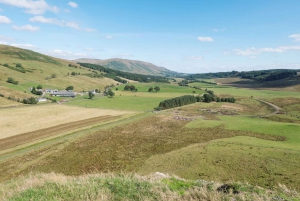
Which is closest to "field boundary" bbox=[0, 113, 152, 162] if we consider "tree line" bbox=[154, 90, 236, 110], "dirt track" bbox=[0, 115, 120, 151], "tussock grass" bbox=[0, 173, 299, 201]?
"dirt track" bbox=[0, 115, 120, 151]

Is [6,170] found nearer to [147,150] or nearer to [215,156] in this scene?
[147,150]

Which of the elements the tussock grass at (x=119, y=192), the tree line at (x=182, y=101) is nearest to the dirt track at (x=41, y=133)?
the tussock grass at (x=119, y=192)

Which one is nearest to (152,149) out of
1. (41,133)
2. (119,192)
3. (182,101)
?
(41,133)

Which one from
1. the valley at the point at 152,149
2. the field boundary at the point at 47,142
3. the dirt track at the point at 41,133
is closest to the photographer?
the valley at the point at 152,149

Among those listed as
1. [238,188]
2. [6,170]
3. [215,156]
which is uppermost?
[238,188]

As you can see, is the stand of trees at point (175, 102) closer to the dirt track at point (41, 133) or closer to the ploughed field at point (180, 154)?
the dirt track at point (41, 133)

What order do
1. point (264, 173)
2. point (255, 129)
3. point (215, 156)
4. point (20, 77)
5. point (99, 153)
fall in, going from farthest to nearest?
point (20, 77) < point (255, 129) < point (99, 153) < point (215, 156) < point (264, 173)

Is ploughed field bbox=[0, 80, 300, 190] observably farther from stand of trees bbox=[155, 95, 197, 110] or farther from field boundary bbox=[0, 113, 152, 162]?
stand of trees bbox=[155, 95, 197, 110]

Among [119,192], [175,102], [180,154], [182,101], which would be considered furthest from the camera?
[182,101]

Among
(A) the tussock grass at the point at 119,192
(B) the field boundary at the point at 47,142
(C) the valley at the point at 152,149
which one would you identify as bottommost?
(B) the field boundary at the point at 47,142

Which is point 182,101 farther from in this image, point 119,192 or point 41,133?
point 119,192

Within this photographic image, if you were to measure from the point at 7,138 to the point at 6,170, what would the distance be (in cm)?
2009

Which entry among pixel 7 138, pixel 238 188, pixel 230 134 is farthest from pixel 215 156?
pixel 7 138

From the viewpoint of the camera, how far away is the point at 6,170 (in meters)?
34.6
